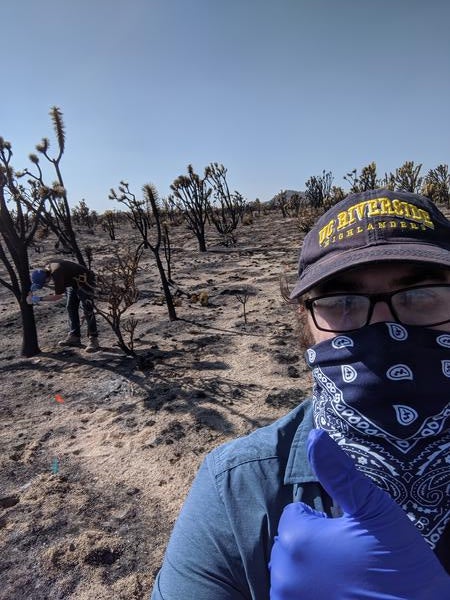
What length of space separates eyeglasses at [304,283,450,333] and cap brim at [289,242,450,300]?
0.07 meters

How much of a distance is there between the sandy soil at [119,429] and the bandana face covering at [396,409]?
5.86 ft

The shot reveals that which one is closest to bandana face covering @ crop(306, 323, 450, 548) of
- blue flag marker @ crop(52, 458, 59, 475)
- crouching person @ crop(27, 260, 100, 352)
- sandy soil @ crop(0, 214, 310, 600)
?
sandy soil @ crop(0, 214, 310, 600)

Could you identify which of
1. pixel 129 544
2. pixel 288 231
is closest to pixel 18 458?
pixel 129 544

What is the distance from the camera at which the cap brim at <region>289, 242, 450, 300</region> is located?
1.03m

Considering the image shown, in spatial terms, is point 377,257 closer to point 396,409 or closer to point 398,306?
point 398,306

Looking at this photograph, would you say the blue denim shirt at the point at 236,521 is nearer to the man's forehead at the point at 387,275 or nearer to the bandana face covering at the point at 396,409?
the bandana face covering at the point at 396,409

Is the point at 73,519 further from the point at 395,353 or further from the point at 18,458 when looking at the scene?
→ the point at 395,353

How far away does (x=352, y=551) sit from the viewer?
0.74 meters

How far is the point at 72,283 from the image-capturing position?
6.07 m

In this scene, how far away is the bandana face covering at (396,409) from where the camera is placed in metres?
0.89

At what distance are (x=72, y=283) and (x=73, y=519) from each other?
397 centimetres

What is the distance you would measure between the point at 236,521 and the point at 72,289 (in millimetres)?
5813

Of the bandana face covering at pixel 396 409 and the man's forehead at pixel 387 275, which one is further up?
the man's forehead at pixel 387 275

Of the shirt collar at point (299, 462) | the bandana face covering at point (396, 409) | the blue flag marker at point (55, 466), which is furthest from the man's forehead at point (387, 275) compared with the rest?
the blue flag marker at point (55, 466)
